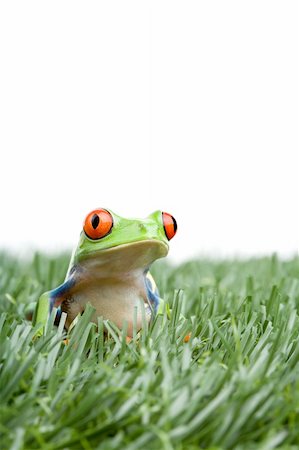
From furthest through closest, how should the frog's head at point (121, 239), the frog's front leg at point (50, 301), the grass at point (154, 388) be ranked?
the frog's front leg at point (50, 301), the frog's head at point (121, 239), the grass at point (154, 388)

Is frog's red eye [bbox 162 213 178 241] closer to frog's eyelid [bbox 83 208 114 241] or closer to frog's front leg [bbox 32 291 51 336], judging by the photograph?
frog's eyelid [bbox 83 208 114 241]

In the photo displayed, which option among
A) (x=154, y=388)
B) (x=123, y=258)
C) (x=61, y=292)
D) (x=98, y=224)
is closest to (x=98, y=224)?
(x=98, y=224)

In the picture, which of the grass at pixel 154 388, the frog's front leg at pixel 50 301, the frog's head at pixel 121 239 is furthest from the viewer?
the frog's front leg at pixel 50 301

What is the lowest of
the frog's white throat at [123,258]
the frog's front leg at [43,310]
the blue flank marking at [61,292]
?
the frog's front leg at [43,310]

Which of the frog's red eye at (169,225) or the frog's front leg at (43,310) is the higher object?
the frog's red eye at (169,225)

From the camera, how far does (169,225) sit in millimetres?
1899

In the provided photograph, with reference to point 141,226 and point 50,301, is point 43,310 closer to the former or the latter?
point 50,301

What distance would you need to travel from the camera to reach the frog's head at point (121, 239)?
1811 millimetres

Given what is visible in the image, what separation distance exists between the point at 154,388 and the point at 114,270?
555 millimetres

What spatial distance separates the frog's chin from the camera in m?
1.81

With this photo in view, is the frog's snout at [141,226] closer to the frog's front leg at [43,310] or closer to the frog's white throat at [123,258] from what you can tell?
the frog's white throat at [123,258]

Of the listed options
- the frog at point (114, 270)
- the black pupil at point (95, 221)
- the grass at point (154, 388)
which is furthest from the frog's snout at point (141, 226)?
the grass at point (154, 388)

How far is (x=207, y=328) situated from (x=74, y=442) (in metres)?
0.73

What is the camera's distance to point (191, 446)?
121 centimetres
